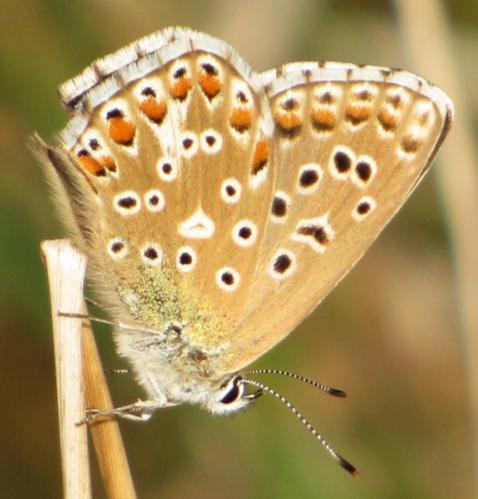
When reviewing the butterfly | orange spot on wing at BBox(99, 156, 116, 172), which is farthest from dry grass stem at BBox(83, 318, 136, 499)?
orange spot on wing at BBox(99, 156, 116, 172)

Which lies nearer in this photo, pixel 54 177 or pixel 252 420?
pixel 54 177

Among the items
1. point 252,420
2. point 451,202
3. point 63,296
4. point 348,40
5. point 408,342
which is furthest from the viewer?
point 408,342

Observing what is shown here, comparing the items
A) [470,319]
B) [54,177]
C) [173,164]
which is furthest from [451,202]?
[54,177]

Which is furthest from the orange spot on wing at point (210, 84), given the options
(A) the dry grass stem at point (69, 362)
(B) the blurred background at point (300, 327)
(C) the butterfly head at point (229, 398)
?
(B) the blurred background at point (300, 327)

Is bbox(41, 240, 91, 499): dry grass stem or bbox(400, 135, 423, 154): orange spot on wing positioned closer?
bbox(41, 240, 91, 499): dry grass stem

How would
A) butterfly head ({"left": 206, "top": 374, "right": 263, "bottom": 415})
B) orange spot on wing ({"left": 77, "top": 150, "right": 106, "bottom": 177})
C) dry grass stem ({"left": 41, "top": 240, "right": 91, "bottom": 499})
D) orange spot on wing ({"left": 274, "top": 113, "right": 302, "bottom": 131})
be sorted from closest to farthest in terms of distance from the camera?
dry grass stem ({"left": 41, "top": 240, "right": 91, "bottom": 499})
orange spot on wing ({"left": 77, "top": 150, "right": 106, "bottom": 177})
orange spot on wing ({"left": 274, "top": 113, "right": 302, "bottom": 131})
butterfly head ({"left": 206, "top": 374, "right": 263, "bottom": 415})

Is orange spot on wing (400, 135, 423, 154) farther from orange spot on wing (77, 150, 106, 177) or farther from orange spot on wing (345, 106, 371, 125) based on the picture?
orange spot on wing (77, 150, 106, 177)

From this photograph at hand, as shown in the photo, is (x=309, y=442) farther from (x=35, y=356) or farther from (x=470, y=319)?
(x=35, y=356)
